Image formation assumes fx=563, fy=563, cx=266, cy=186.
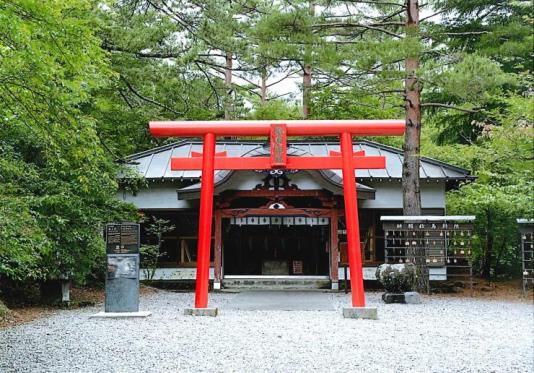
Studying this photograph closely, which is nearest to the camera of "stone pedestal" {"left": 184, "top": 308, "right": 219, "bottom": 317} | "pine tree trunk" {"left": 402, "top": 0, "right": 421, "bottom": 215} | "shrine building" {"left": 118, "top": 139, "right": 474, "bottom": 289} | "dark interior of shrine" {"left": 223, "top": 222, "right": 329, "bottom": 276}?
"stone pedestal" {"left": 184, "top": 308, "right": 219, "bottom": 317}

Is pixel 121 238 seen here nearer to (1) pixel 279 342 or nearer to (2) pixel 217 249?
(1) pixel 279 342

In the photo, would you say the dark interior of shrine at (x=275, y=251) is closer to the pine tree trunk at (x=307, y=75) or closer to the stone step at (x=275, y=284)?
the stone step at (x=275, y=284)

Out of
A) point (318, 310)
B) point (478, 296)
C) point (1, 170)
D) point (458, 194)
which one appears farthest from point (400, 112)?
point (1, 170)

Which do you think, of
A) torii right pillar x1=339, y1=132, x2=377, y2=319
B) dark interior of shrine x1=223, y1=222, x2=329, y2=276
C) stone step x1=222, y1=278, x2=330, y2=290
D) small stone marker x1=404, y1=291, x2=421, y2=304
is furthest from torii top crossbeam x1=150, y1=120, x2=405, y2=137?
dark interior of shrine x1=223, y1=222, x2=329, y2=276

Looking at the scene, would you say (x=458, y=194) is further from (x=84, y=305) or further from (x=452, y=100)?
(x=84, y=305)

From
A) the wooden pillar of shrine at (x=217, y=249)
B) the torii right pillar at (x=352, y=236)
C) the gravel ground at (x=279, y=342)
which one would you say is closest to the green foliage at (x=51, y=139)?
the gravel ground at (x=279, y=342)

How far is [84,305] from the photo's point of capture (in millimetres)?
10961

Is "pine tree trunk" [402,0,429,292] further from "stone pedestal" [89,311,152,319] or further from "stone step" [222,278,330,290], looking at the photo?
"stone pedestal" [89,311,152,319]

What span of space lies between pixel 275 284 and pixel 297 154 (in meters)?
3.47

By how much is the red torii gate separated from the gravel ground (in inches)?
41.2

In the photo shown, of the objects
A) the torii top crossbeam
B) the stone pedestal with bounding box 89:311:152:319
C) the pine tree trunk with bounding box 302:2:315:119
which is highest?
the pine tree trunk with bounding box 302:2:315:119

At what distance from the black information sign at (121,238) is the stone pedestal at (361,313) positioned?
3683mm

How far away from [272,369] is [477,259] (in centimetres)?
882

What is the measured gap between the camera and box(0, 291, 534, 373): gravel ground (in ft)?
17.5
